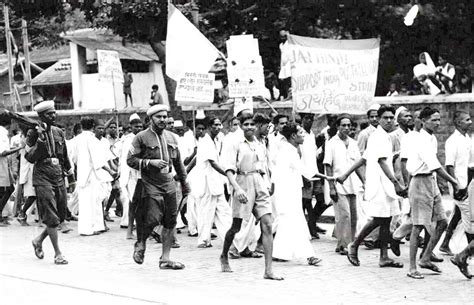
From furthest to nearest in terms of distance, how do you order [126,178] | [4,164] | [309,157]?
1. [4,164]
2. [126,178]
3. [309,157]

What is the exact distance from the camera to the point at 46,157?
1082cm

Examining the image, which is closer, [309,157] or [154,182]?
[154,182]

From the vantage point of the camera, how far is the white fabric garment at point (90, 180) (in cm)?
1404

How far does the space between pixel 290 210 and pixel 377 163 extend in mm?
1186

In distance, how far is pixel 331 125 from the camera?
1289cm

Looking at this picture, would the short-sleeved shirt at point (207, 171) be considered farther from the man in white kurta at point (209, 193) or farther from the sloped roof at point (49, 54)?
the sloped roof at point (49, 54)

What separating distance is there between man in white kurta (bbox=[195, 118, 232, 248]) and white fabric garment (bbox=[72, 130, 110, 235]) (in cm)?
219

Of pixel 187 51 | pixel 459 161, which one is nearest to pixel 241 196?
pixel 459 161

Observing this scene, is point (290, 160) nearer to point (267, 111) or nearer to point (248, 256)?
point (248, 256)

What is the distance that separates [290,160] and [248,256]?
1.50 m

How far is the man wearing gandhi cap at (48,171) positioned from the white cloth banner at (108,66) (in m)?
6.50

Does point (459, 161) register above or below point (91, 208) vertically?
above

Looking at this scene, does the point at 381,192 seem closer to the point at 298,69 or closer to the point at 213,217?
the point at 213,217

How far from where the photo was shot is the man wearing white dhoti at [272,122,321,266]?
415 inches
